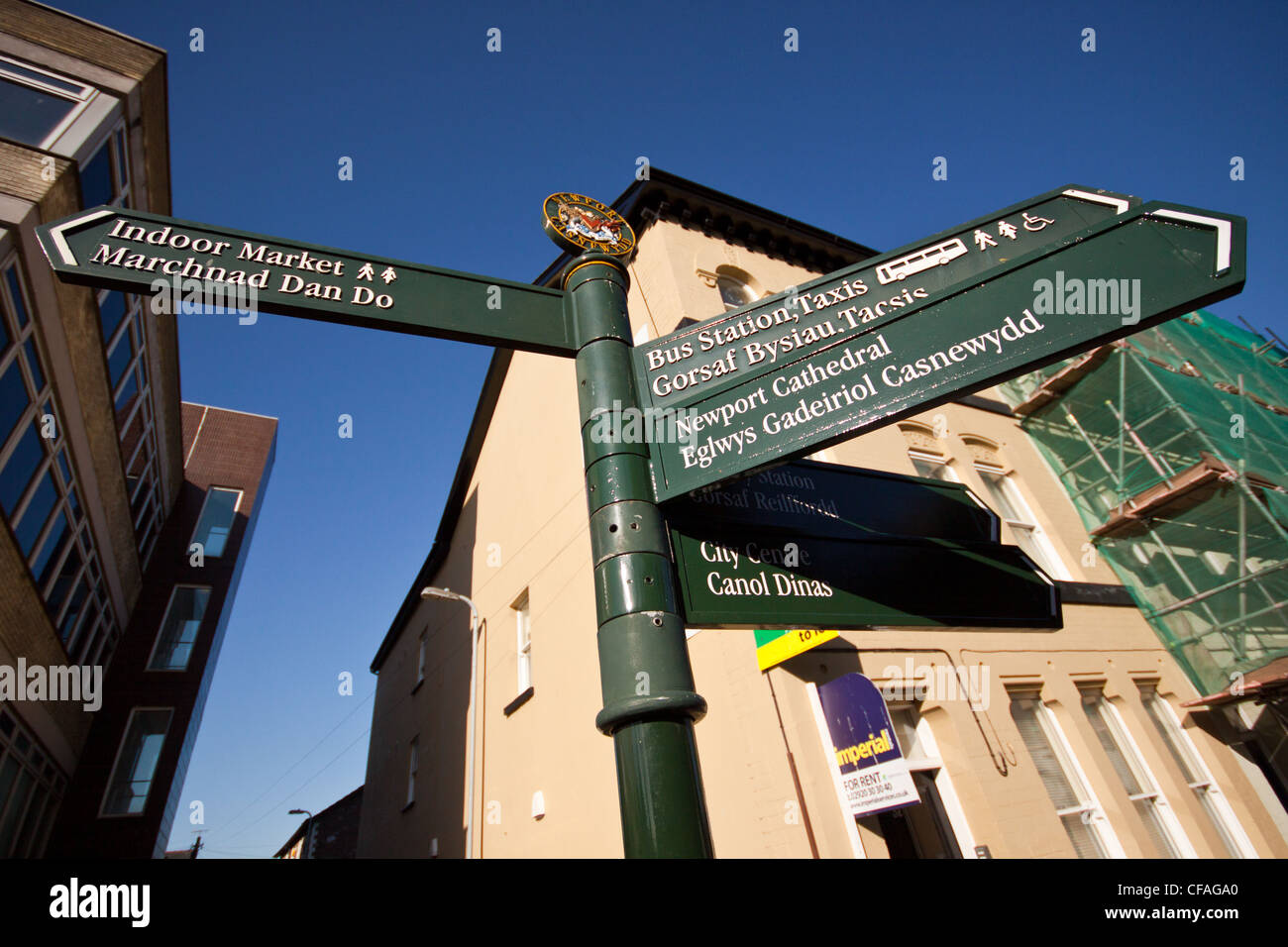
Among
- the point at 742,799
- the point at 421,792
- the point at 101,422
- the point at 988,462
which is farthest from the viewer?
the point at 421,792

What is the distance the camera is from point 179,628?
17688 mm

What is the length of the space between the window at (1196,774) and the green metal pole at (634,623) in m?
11.1

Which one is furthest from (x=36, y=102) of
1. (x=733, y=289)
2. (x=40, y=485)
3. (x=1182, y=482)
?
(x=1182, y=482)

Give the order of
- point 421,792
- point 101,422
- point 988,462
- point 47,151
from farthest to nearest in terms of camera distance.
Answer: point 421,792 < point 988,462 < point 101,422 < point 47,151

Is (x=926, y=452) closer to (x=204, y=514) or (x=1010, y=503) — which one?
(x=1010, y=503)

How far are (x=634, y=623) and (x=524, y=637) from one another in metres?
10.2

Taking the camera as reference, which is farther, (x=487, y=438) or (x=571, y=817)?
(x=487, y=438)

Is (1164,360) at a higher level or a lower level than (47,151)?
lower

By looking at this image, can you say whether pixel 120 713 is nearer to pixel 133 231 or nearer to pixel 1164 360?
pixel 133 231

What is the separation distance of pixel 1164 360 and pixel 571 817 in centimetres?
1407

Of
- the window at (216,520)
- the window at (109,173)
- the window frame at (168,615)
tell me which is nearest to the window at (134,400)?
the window at (109,173)

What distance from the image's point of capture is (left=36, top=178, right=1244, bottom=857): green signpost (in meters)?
1.78

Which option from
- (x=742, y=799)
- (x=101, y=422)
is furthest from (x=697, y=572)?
(x=101, y=422)
